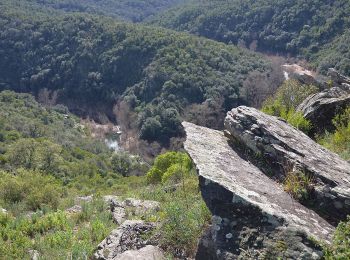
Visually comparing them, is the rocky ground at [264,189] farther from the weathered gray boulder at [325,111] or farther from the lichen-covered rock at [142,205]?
the weathered gray boulder at [325,111]

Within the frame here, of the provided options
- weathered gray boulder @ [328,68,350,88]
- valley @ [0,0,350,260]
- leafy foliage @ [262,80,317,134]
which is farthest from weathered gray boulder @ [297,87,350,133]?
weathered gray boulder @ [328,68,350,88]

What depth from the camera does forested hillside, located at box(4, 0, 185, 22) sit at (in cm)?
12136

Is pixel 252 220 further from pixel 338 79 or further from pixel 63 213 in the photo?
pixel 338 79

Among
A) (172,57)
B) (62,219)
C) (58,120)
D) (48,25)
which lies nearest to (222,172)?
(62,219)

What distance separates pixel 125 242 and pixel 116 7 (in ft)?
477

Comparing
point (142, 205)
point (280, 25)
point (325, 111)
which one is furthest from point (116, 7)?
point (142, 205)

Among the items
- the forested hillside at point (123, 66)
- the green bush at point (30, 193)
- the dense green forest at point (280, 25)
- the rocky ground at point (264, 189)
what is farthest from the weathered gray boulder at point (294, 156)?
the forested hillside at point (123, 66)

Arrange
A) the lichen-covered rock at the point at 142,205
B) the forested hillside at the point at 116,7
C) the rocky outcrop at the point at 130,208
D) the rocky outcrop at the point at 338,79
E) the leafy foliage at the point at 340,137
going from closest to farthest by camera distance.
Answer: the rocky outcrop at the point at 130,208
the lichen-covered rock at the point at 142,205
the leafy foliage at the point at 340,137
the rocky outcrop at the point at 338,79
the forested hillside at the point at 116,7

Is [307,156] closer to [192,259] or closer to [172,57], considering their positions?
[192,259]

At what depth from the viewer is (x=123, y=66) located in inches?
2672

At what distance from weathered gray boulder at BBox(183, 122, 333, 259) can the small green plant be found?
0.30 ft

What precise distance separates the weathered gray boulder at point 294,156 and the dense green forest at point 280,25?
4296 centimetres

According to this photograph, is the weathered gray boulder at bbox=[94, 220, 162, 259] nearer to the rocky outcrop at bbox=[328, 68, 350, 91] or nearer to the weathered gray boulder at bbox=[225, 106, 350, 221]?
the weathered gray boulder at bbox=[225, 106, 350, 221]

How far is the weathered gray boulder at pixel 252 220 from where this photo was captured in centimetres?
462
